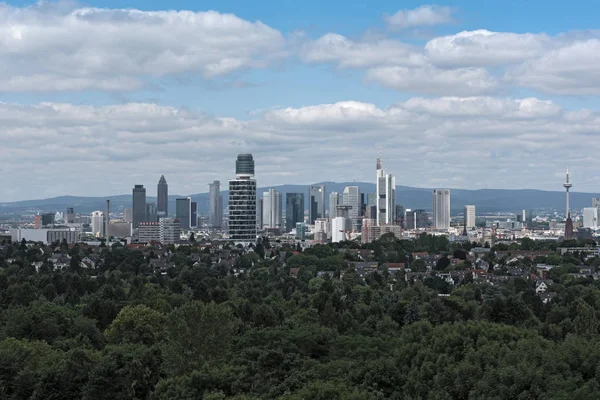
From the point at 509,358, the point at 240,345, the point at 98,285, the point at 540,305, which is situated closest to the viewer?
the point at 509,358

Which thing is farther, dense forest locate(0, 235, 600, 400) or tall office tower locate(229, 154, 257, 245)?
tall office tower locate(229, 154, 257, 245)

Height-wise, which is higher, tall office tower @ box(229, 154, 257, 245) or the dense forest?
tall office tower @ box(229, 154, 257, 245)

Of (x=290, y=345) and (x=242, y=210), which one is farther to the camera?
(x=242, y=210)

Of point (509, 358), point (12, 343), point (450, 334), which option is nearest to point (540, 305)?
point (450, 334)

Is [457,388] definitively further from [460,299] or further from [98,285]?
[98,285]

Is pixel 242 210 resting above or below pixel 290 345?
above
